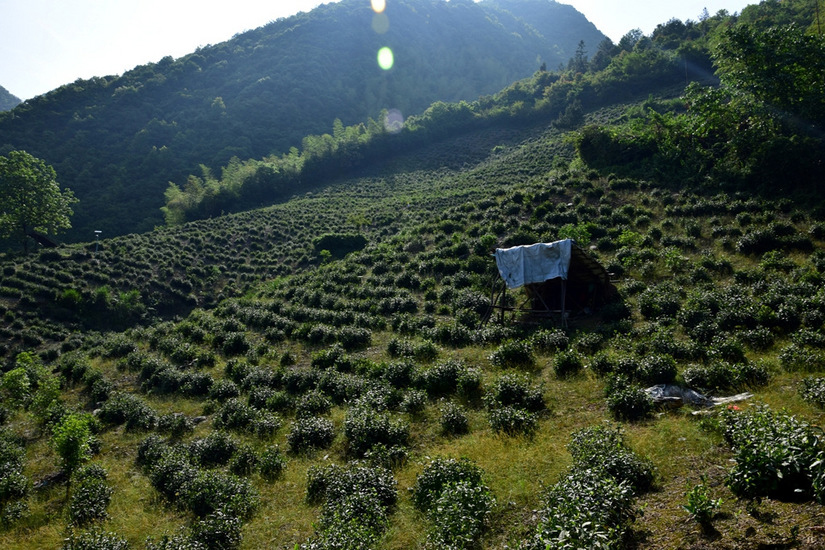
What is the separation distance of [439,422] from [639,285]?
13448mm

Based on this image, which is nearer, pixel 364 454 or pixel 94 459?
pixel 364 454

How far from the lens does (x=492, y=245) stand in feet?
98.9

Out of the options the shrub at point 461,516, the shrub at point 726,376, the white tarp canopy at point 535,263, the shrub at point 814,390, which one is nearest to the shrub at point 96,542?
the shrub at point 461,516

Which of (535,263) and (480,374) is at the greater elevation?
(535,263)

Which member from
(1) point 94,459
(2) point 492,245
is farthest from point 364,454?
(2) point 492,245

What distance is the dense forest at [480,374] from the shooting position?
24.8ft

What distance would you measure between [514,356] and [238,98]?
11774 centimetres

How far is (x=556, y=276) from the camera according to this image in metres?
18.3

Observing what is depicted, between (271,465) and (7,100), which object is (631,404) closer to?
(271,465)

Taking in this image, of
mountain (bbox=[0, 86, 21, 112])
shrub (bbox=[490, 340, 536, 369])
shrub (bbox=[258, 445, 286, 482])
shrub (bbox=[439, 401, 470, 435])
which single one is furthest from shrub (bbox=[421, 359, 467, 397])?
mountain (bbox=[0, 86, 21, 112])

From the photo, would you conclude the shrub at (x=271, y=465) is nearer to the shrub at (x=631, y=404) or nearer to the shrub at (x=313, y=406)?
the shrub at (x=313, y=406)

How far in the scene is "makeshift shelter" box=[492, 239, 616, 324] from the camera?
18.4 meters

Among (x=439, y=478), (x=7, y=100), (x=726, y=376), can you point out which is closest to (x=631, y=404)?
(x=726, y=376)

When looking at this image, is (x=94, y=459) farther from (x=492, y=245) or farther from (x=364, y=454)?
(x=492, y=245)
